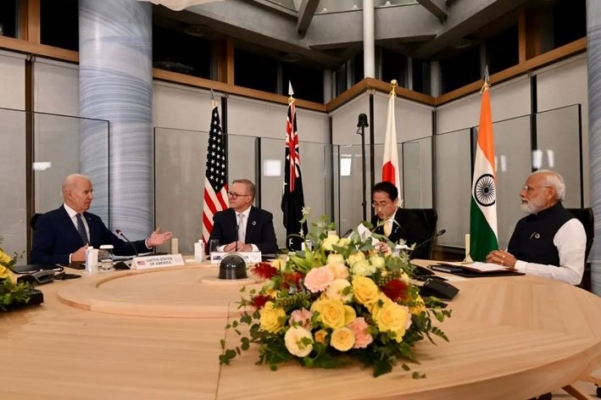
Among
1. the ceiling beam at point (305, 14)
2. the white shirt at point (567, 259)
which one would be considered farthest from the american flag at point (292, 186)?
the white shirt at point (567, 259)

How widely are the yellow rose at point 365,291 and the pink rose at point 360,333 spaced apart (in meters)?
0.04

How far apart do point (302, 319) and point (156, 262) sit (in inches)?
71.6

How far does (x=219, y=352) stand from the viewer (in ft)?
3.44

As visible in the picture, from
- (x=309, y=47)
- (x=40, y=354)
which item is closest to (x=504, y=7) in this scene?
(x=309, y=47)

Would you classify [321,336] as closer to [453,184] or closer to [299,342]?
[299,342]

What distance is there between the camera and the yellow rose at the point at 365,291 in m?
0.90

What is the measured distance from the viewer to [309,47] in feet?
21.6

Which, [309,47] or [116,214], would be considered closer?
[116,214]

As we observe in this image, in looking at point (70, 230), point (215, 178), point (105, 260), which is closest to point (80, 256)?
point (105, 260)

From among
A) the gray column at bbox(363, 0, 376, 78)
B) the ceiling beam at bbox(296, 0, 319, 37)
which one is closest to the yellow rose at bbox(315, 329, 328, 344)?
the ceiling beam at bbox(296, 0, 319, 37)

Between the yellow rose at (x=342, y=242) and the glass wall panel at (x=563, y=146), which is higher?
the glass wall panel at (x=563, y=146)

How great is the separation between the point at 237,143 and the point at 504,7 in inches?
148

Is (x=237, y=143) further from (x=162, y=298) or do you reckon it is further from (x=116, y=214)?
(x=162, y=298)

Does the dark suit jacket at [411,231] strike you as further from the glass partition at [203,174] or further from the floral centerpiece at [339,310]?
the floral centerpiece at [339,310]
